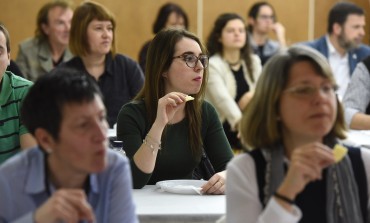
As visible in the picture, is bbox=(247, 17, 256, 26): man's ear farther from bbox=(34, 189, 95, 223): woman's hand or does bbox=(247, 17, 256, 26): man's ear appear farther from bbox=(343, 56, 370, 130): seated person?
bbox=(34, 189, 95, 223): woman's hand

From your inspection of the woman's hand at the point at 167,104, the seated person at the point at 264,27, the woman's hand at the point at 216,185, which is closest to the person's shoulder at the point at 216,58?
the seated person at the point at 264,27

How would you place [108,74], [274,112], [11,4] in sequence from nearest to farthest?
[274,112], [108,74], [11,4]

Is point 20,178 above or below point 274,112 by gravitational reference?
below

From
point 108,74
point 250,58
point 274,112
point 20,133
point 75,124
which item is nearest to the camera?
point 75,124

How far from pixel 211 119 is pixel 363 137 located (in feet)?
4.12

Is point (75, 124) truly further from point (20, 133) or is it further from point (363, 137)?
point (363, 137)

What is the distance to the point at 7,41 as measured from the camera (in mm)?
3357

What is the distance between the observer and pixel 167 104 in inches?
122

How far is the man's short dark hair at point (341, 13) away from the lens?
289 inches

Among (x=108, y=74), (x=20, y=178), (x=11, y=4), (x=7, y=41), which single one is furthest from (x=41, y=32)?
(x=20, y=178)

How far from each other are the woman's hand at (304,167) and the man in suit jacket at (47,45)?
4781 millimetres

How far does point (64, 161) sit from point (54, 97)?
174 mm

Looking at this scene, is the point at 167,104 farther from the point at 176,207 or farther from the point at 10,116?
the point at 10,116

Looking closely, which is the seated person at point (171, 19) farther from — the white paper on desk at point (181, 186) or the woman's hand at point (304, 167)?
the woman's hand at point (304, 167)
